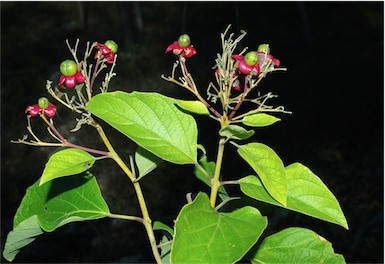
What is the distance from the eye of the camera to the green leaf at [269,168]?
472 millimetres

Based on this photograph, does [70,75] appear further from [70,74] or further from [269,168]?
[269,168]

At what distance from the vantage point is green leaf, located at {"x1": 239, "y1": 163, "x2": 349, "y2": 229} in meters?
0.49

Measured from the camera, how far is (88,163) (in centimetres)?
52

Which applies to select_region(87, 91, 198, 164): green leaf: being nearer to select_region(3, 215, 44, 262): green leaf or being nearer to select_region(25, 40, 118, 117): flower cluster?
select_region(25, 40, 118, 117): flower cluster

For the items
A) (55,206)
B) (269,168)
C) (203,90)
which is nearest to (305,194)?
(269,168)

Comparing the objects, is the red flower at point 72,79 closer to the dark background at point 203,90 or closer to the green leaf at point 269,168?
the green leaf at point 269,168

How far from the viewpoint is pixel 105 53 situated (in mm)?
541

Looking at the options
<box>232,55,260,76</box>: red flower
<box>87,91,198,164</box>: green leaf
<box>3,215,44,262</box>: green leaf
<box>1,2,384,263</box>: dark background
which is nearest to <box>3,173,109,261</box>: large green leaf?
<box>3,215,44,262</box>: green leaf

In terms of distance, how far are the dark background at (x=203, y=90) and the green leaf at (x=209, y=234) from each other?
158 cm

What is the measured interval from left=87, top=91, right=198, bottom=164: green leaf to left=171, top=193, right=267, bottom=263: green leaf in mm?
61

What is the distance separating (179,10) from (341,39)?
1143mm

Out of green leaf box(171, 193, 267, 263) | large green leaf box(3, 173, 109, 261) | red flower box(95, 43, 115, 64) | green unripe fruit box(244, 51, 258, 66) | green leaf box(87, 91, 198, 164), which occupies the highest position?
red flower box(95, 43, 115, 64)

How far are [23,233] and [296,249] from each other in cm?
29

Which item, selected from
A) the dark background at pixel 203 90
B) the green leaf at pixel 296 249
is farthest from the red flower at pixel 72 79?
the dark background at pixel 203 90
